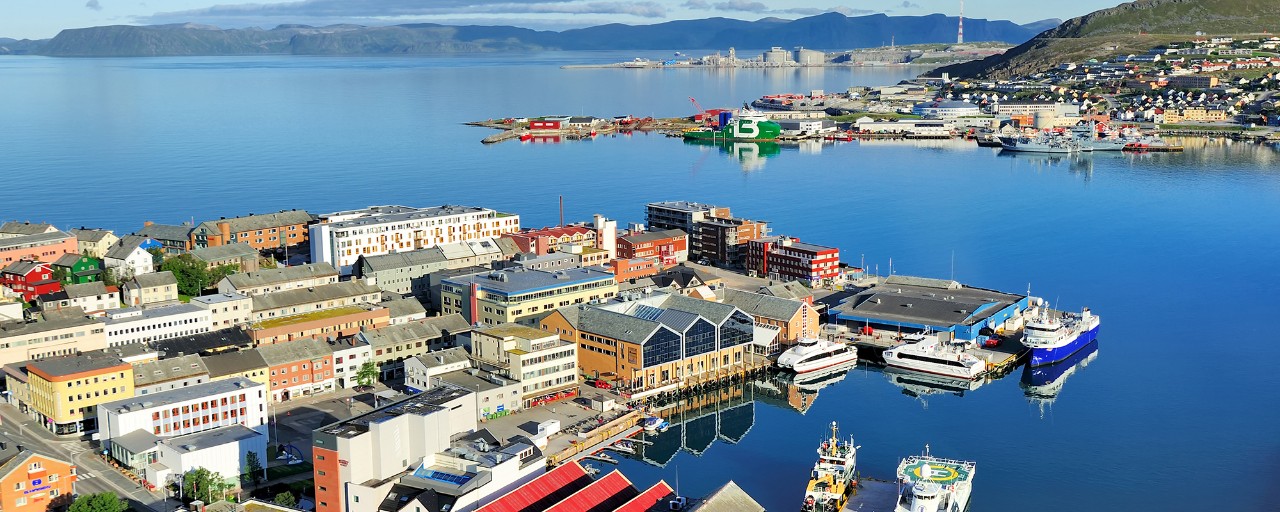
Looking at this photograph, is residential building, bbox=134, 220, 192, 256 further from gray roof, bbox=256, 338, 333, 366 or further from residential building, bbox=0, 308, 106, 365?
gray roof, bbox=256, 338, 333, 366

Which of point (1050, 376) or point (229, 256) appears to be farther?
point (229, 256)

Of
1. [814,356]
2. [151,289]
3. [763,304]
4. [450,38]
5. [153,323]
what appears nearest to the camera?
[153,323]

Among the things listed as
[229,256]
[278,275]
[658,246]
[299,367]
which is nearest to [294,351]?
[299,367]

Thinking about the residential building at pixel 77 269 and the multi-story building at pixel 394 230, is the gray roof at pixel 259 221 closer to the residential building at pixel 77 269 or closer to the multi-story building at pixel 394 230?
the multi-story building at pixel 394 230

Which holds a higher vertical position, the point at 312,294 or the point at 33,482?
the point at 312,294

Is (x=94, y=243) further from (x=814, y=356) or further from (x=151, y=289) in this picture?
(x=814, y=356)

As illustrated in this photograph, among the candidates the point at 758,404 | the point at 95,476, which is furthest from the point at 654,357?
the point at 95,476
